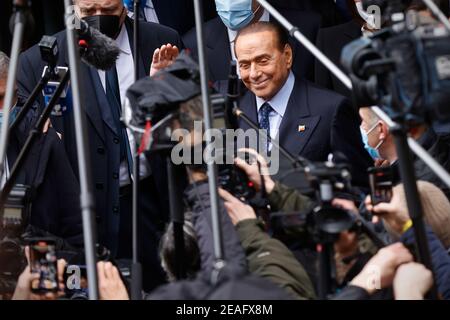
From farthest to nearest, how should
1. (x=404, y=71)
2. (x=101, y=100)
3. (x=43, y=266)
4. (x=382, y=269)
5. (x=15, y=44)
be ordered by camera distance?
(x=101, y=100) → (x=43, y=266) → (x=15, y=44) → (x=382, y=269) → (x=404, y=71)

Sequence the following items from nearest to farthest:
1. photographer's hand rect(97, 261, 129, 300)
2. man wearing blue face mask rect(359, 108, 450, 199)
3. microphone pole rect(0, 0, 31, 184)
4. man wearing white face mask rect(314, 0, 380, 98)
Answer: microphone pole rect(0, 0, 31, 184) < photographer's hand rect(97, 261, 129, 300) < man wearing blue face mask rect(359, 108, 450, 199) < man wearing white face mask rect(314, 0, 380, 98)

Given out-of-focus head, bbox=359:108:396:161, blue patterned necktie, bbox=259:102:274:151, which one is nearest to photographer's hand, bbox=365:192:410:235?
out-of-focus head, bbox=359:108:396:161

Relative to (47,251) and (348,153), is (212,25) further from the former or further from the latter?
(47,251)

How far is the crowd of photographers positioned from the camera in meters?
4.36

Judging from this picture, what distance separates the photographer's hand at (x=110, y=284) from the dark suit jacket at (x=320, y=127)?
1503 millimetres

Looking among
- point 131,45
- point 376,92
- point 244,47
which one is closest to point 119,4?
point 131,45

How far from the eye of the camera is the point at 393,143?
5984mm

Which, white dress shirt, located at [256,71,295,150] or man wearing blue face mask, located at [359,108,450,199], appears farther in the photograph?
white dress shirt, located at [256,71,295,150]

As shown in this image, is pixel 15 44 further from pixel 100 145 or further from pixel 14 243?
pixel 100 145

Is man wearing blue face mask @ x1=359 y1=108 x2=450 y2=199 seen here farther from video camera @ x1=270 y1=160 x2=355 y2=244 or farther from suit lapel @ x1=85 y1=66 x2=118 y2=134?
suit lapel @ x1=85 y1=66 x2=118 y2=134

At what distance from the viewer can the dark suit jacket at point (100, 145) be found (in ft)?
20.4

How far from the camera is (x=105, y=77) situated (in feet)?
20.9

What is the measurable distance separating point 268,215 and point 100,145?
1.46 metres

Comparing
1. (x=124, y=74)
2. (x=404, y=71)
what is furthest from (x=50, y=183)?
(x=404, y=71)
